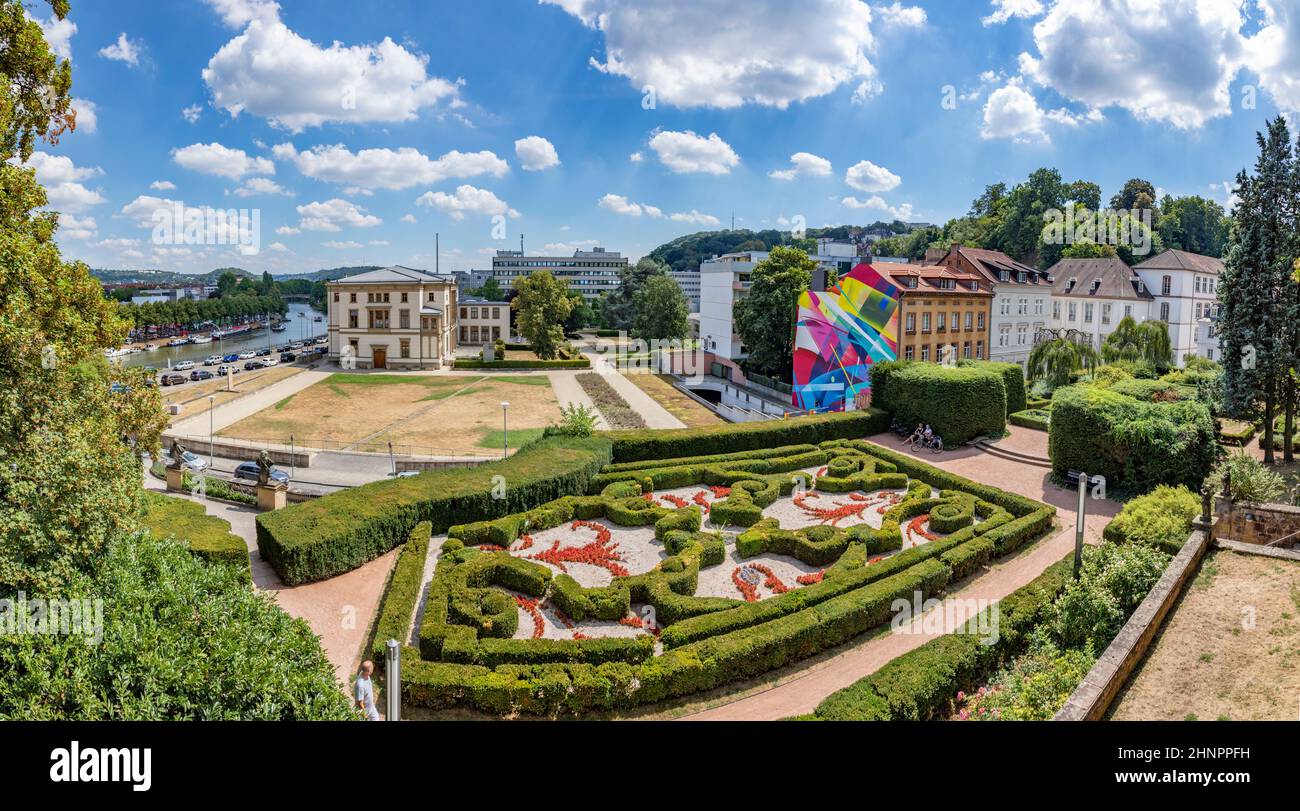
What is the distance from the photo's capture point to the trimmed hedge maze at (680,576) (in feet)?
52.7

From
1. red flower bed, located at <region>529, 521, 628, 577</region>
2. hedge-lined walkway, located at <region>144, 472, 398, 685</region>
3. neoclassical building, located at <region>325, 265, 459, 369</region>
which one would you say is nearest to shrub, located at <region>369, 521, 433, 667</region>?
hedge-lined walkway, located at <region>144, 472, 398, 685</region>

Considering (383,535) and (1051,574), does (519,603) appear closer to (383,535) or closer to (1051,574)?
(383,535)

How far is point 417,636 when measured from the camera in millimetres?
18812

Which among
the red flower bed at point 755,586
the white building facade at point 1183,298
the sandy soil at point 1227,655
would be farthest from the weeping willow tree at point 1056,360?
the red flower bed at point 755,586

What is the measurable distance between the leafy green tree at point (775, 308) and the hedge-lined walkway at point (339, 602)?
4779cm

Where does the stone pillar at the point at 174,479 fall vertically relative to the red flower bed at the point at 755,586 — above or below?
above

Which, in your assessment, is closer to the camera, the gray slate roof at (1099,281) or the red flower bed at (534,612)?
the red flower bed at (534,612)

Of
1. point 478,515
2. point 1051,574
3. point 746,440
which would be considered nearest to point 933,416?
point 746,440

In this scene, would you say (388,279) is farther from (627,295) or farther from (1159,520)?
(1159,520)

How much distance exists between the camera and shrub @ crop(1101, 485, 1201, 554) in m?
20.9

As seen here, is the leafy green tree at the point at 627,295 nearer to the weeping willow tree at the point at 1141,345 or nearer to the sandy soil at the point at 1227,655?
the weeping willow tree at the point at 1141,345

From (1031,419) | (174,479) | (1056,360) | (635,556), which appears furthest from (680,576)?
(1056,360)

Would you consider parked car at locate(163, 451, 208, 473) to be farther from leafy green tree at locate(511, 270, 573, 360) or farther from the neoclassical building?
leafy green tree at locate(511, 270, 573, 360)

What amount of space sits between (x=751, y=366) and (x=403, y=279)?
38.0m
